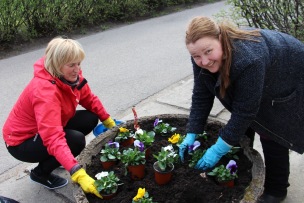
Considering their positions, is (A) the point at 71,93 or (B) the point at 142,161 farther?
(A) the point at 71,93

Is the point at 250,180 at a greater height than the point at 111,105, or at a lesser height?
greater

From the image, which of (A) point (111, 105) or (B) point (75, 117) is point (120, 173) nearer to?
(B) point (75, 117)

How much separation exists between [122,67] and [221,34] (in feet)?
12.3

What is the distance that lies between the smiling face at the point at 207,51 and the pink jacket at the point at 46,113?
3.04 feet

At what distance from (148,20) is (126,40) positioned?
2052 mm

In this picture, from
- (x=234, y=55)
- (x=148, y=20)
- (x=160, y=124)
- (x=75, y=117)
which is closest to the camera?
(x=234, y=55)

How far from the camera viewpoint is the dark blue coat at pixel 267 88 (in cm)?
163

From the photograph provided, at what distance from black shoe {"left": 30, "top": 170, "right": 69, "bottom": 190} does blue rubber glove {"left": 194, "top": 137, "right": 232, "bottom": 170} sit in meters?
1.15

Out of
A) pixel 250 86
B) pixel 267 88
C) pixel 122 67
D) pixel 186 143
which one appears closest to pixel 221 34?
pixel 250 86

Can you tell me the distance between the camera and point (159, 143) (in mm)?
2387

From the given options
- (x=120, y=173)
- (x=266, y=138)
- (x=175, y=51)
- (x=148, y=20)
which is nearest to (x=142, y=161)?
(x=120, y=173)

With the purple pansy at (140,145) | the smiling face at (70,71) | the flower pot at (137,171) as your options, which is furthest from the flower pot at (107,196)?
the smiling face at (70,71)

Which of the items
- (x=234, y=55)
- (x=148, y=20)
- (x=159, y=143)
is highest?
(x=234, y=55)

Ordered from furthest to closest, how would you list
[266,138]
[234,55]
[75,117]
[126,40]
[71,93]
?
[126,40] → [75,117] → [71,93] → [266,138] → [234,55]
